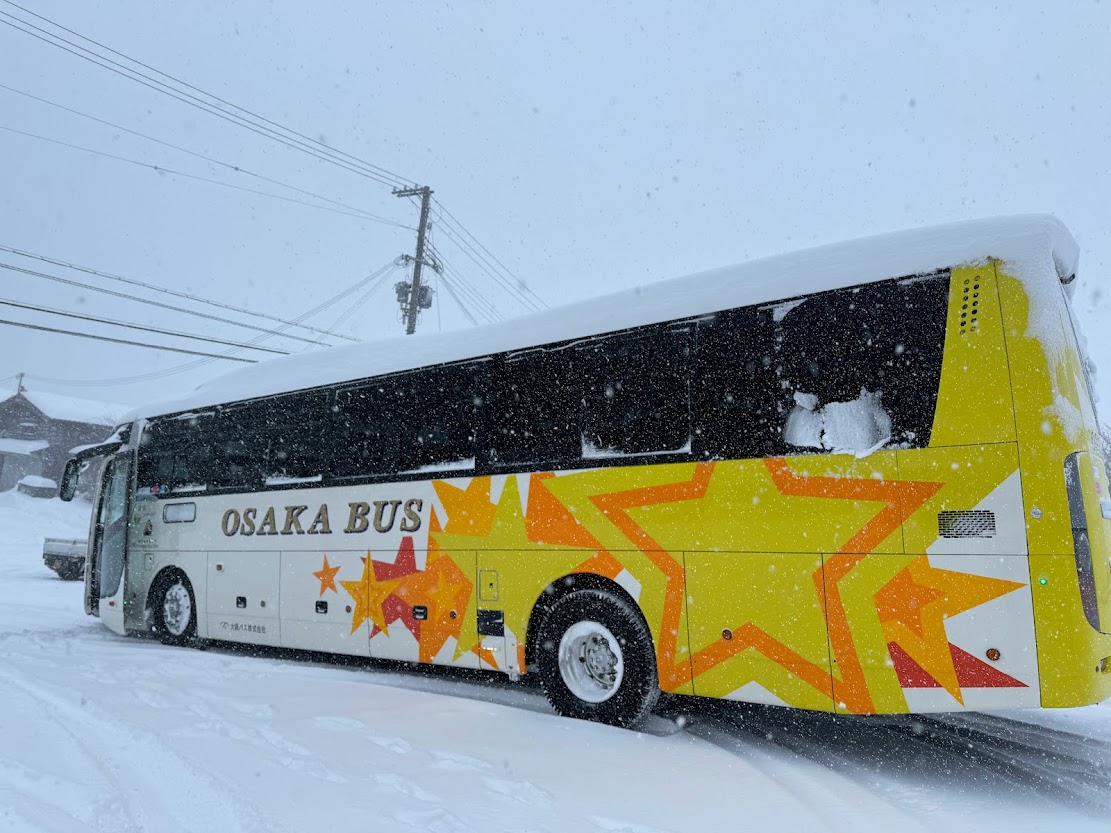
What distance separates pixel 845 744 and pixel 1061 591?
2155 millimetres

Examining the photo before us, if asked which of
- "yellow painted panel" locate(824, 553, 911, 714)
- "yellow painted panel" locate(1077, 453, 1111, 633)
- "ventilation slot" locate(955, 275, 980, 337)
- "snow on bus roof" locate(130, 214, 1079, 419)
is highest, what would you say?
"snow on bus roof" locate(130, 214, 1079, 419)

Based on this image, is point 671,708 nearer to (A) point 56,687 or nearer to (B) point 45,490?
(A) point 56,687

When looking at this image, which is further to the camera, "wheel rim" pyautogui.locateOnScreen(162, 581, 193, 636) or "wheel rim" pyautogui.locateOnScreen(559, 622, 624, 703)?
"wheel rim" pyautogui.locateOnScreen(162, 581, 193, 636)

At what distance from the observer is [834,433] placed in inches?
189

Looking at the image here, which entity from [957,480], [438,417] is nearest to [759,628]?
[957,480]

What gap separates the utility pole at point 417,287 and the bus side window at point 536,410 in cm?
1837

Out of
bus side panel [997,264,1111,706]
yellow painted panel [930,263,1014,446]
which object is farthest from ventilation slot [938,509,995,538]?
yellow painted panel [930,263,1014,446]

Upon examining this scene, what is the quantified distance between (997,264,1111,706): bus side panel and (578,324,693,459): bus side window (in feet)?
6.63

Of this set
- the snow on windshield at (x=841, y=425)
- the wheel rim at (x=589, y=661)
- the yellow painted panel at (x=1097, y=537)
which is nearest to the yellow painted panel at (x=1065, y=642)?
the yellow painted panel at (x=1097, y=537)

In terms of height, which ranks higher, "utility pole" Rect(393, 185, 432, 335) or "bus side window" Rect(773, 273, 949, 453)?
"utility pole" Rect(393, 185, 432, 335)

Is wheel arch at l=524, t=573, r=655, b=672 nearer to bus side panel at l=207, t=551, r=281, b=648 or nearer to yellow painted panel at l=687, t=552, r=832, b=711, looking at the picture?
yellow painted panel at l=687, t=552, r=832, b=711

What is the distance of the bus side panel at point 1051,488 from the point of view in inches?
159

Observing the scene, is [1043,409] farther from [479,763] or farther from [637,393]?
[479,763]

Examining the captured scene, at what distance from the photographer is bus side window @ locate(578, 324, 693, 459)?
217 inches
